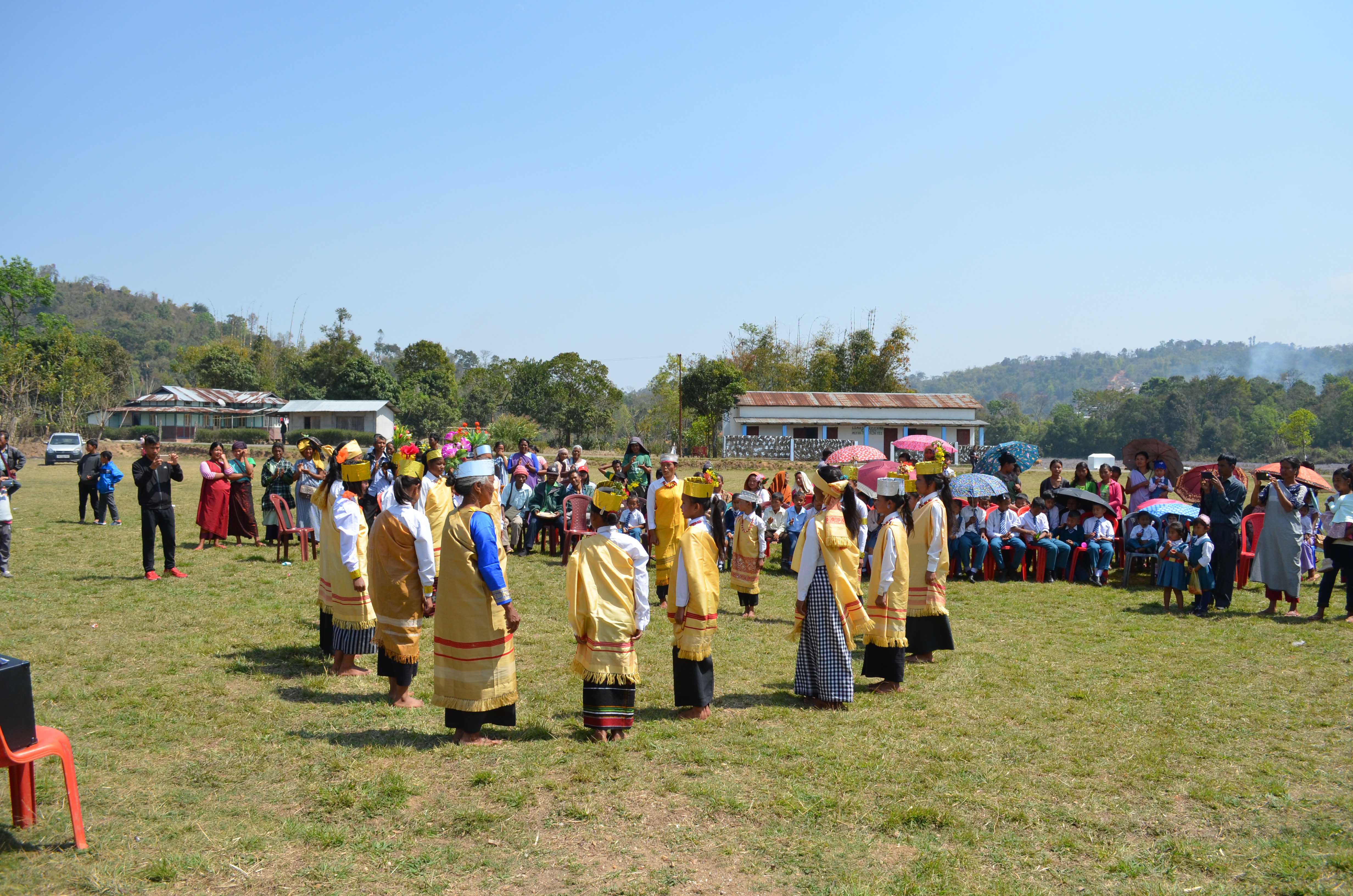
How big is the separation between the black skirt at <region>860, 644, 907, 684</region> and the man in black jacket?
882 centimetres

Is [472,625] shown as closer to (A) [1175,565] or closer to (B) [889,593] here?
(B) [889,593]

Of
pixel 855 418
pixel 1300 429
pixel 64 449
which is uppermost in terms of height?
pixel 855 418

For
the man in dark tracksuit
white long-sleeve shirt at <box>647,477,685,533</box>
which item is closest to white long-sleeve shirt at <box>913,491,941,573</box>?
white long-sleeve shirt at <box>647,477,685,533</box>

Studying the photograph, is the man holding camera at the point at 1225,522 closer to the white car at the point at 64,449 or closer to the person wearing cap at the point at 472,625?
the person wearing cap at the point at 472,625

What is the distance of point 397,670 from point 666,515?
4.56m

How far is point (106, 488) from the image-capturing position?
17.7 metres

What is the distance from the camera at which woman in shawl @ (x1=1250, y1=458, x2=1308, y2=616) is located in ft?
34.1

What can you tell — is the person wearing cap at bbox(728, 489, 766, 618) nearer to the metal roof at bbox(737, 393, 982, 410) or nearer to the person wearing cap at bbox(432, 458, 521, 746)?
the person wearing cap at bbox(432, 458, 521, 746)

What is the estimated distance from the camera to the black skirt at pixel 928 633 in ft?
27.0

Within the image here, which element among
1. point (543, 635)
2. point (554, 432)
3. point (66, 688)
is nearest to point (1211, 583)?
point (543, 635)

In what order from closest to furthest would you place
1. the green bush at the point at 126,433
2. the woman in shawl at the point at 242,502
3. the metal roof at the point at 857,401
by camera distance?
the woman in shawl at the point at 242,502 → the metal roof at the point at 857,401 → the green bush at the point at 126,433

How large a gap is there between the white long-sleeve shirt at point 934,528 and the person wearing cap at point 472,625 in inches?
152

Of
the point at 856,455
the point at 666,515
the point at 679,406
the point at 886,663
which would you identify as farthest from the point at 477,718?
the point at 679,406

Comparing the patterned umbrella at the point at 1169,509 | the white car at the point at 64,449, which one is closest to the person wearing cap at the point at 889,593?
the patterned umbrella at the point at 1169,509
